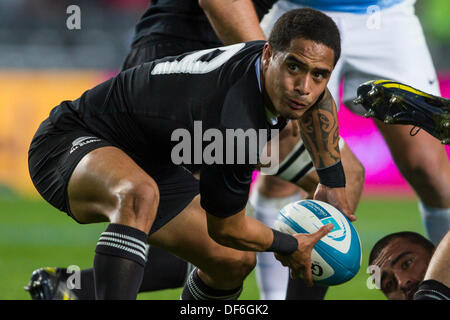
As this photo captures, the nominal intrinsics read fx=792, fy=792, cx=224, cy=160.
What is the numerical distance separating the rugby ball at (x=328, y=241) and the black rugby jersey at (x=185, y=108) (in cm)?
39

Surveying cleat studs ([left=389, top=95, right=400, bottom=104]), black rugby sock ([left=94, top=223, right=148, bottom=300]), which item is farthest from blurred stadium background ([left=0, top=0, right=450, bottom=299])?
black rugby sock ([left=94, top=223, right=148, bottom=300])

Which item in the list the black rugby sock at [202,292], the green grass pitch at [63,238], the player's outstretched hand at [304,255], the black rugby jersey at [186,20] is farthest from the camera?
the green grass pitch at [63,238]

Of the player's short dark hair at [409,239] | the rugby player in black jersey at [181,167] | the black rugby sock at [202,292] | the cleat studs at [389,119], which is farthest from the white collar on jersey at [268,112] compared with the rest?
the player's short dark hair at [409,239]

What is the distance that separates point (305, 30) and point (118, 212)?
0.93m

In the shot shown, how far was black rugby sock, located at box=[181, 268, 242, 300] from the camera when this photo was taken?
366 cm

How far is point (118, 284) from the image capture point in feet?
9.01

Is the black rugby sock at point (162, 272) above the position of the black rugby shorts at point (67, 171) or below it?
below

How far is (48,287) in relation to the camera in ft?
13.0

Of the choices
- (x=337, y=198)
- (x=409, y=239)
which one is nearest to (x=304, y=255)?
(x=337, y=198)

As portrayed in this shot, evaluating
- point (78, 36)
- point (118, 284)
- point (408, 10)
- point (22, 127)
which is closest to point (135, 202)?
point (118, 284)

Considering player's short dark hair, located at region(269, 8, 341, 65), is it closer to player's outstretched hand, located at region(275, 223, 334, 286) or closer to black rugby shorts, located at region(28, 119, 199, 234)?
player's outstretched hand, located at region(275, 223, 334, 286)

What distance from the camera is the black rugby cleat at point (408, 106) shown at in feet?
10.4

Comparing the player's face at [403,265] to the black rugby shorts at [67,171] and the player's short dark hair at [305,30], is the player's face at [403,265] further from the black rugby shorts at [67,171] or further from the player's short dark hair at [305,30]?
the player's short dark hair at [305,30]

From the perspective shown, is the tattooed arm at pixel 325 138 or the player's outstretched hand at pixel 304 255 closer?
the player's outstretched hand at pixel 304 255
